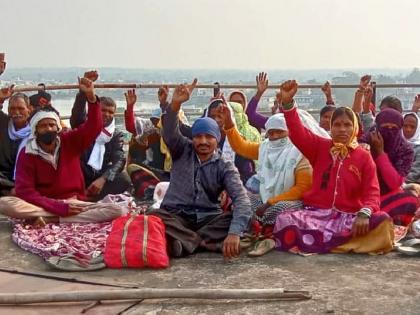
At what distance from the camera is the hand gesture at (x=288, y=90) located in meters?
4.69

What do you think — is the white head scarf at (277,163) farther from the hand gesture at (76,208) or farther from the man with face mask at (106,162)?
the man with face mask at (106,162)

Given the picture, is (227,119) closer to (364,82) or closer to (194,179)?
(194,179)

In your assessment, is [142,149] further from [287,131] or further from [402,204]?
[402,204]

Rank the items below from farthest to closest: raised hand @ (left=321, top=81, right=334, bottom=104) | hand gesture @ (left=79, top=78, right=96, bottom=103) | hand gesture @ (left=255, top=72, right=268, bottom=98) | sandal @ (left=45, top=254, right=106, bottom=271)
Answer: raised hand @ (left=321, top=81, right=334, bottom=104), hand gesture @ (left=255, top=72, right=268, bottom=98), hand gesture @ (left=79, top=78, right=96, bottom=103), sandal @ (left=45, top=254, right=106, bottom=271)

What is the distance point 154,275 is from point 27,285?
0.80m

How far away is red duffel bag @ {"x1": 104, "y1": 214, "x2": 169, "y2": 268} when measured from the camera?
4.26m

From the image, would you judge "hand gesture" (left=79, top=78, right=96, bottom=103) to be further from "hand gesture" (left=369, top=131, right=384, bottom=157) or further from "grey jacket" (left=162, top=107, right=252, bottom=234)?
"hand gesture" (left=369, top=131, right=384, bottom=157)

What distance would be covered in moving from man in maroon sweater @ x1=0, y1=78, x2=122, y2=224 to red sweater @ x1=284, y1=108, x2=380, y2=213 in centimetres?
167

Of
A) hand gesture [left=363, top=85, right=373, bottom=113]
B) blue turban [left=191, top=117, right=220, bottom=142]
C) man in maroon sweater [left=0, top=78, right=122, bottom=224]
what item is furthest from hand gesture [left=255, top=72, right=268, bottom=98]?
blue turban [left=191, top=117, right=220, bottom=142]

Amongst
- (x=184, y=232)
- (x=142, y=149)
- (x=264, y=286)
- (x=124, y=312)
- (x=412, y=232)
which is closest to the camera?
(x=124, y=312)

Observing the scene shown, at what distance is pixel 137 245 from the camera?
4285 mm

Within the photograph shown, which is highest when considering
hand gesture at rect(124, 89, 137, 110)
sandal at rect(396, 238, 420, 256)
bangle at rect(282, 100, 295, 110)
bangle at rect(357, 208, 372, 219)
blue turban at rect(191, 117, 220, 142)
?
bangle at rect(282, 100, 295, 110)

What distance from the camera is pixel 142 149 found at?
701cm

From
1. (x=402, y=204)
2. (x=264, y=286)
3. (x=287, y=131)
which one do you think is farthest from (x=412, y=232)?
(x=264, y=286)
